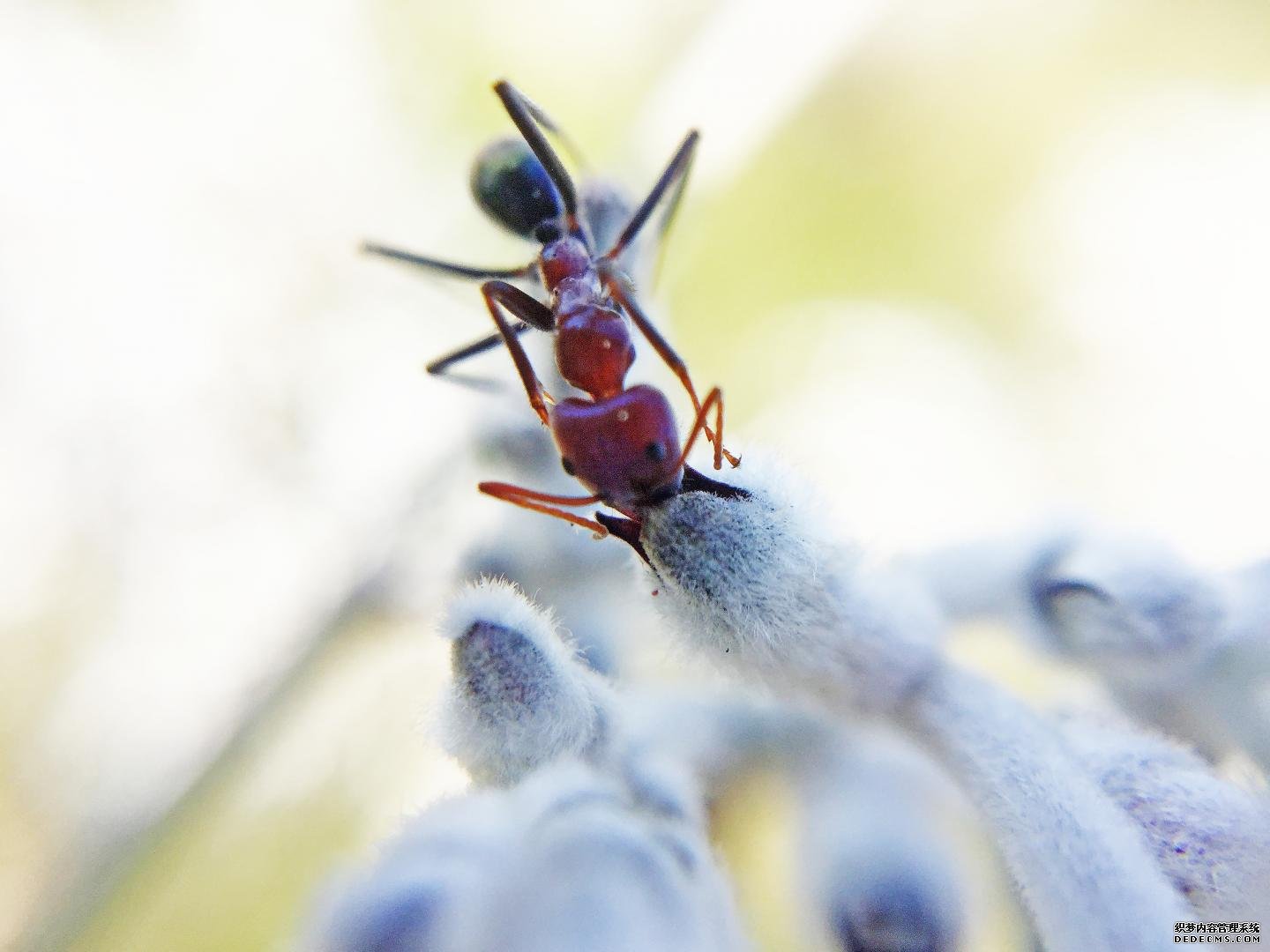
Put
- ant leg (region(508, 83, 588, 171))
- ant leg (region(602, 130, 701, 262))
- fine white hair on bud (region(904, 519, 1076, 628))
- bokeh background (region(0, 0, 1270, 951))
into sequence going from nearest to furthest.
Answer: fine white hair on bud (region(904, 519, 1076, 628)) < ant leg (region(602, 130, 701, 262)) < ant leg (region(508, 83, 588, 171)) < bokeh background (region(0, 0, 1270, 951))

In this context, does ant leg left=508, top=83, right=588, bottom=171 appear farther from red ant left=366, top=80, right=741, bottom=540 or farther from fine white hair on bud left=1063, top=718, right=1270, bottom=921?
fine white hair on bud left=1063, top=718, right=1270, bottom=921

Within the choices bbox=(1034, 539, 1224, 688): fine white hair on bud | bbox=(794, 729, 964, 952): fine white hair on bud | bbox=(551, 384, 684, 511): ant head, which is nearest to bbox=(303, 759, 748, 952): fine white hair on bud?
bbox=(794, 729, 964, 952): fine white hair on bud

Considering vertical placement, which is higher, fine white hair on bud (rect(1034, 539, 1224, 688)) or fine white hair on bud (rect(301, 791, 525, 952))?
fine white hair on bud (rect(1034, 539, 1224, 688))

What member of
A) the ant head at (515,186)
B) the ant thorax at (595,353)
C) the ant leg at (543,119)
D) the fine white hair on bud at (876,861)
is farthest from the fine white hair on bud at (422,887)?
the ant leg at (543,119)

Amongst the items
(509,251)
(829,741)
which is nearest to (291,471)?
(509,251)

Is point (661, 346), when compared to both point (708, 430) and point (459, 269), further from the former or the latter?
point (459, 269)

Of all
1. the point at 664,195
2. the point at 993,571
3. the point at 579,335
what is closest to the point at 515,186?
the point at 664,195
